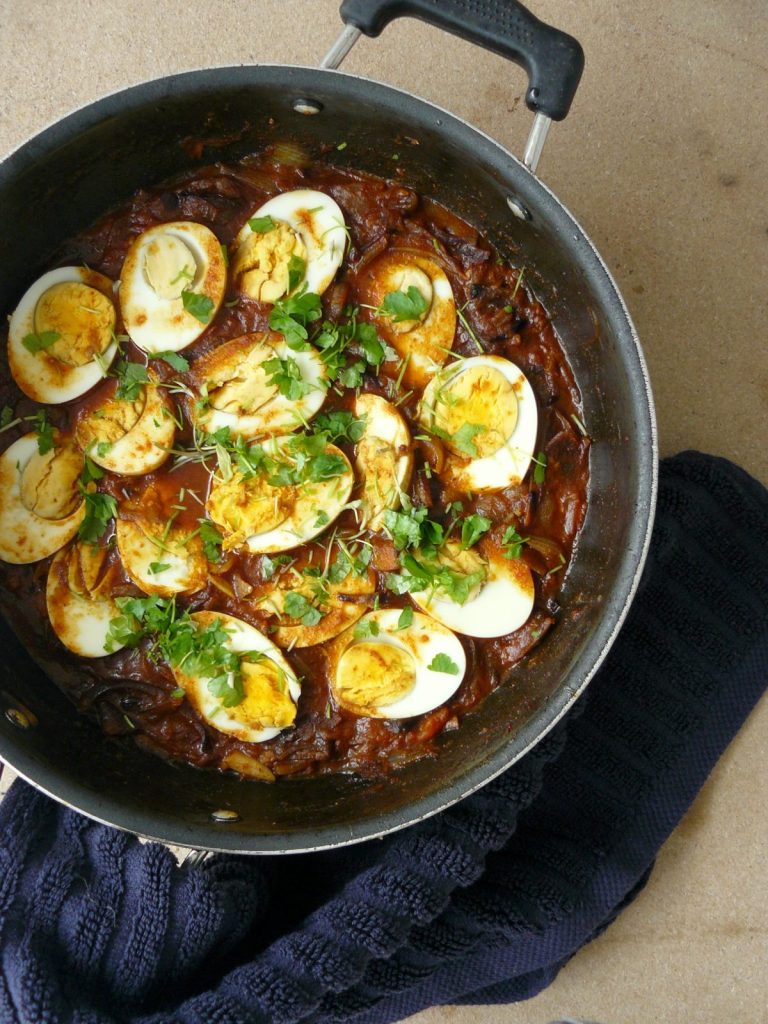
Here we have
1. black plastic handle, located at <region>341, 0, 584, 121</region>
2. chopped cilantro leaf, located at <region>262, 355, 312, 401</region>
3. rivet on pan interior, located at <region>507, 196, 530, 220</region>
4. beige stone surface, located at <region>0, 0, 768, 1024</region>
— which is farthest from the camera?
beige stone surface, located at <region>0, 0, 768, 1024</region>

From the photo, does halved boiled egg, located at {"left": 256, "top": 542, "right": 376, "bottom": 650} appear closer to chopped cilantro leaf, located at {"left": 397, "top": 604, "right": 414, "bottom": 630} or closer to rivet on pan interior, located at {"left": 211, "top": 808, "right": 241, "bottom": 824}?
chopped cilantro leaf, located at {"left": 397, "top": 604, "right": 414, "bottom": 630}

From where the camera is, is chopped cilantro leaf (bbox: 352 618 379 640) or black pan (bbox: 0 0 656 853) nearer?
black pan (bbox: 0 0 656 853)

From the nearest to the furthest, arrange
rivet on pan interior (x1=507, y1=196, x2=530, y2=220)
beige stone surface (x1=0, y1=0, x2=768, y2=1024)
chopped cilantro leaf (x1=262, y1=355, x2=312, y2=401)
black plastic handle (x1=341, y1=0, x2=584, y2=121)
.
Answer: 1. black plastic handle (x1=341, y1=0, x2=584, y2=121)
2. rivet on pan interior (x1=507, y1=196, x2=530, y2=220)
3. chopped cilantro leaf (x1=262, y1=355, x2=312, y2=401)
4. beige stone surface (x1=0, y1=0, x2=768, y2=1024)

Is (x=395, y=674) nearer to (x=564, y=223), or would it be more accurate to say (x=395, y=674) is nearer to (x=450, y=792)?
(x=450, y=792)

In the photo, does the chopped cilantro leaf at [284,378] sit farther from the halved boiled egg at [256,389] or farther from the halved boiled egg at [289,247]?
the halved boiled egg at [289,247]

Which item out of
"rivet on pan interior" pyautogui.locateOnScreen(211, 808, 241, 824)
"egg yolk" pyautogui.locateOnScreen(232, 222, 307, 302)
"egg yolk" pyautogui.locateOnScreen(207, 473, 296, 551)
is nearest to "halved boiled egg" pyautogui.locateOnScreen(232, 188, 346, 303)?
"egg yolk" pyautogui.locateOnScreen(232, 222, 307, 302)

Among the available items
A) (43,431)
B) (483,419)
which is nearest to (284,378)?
(483,419)

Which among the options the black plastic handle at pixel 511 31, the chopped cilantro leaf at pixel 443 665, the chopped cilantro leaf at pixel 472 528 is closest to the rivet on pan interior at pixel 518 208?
the black plastic handle at pixel 511 31

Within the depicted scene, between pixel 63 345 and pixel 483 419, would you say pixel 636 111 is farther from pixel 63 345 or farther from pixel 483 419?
pixel 63 345

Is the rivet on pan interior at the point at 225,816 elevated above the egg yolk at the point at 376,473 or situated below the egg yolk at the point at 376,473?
below
